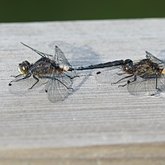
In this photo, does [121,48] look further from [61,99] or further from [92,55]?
[61,99]

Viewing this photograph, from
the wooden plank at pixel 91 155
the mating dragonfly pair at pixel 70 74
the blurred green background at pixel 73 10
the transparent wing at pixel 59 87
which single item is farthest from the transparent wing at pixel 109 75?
the blurred green background at pixel 73 10

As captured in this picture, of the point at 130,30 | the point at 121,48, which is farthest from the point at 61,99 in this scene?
the point at 130,30

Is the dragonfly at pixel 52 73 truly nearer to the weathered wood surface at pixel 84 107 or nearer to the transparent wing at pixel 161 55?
the weathered wood surface at pixel 84 107

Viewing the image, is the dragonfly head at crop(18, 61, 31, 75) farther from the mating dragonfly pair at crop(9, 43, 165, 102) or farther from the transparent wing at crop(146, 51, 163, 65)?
the transparent wing at crop(146, 51, 163, 65)

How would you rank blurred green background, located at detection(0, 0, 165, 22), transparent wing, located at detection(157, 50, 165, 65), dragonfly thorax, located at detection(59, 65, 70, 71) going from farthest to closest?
blurred green background, located at detection(0, 0, 165, 22)
transparent wing, located at detection(157, 50, 165, 65)
dragonfly thorax, located at detection(59, 65, 70, 71)

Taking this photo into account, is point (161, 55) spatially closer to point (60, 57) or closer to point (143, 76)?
point (143, 76)

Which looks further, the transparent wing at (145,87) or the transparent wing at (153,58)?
the transparent wing at (153,58)

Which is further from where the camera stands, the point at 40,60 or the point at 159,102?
the point at 40,60

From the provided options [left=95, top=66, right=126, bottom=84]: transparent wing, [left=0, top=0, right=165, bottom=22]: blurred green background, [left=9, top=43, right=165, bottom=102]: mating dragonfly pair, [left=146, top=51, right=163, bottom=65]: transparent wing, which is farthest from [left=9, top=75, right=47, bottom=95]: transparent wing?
[left=0, top=0, right=165, bottom=22]: blurred green background
